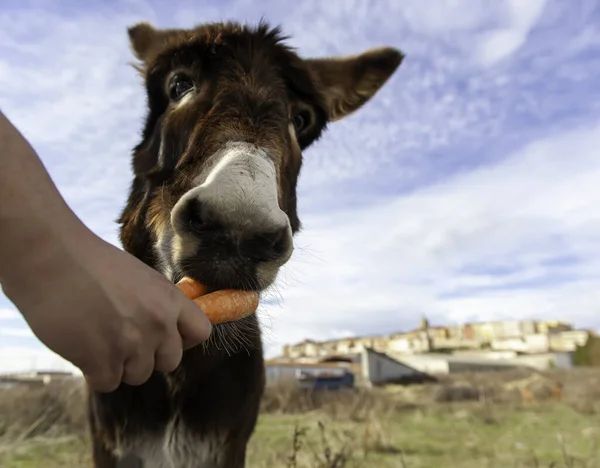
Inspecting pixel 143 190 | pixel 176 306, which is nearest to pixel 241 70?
pixel 143 190

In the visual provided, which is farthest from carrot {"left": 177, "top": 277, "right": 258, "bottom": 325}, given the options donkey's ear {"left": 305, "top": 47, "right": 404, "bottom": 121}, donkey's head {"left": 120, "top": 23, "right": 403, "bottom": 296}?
donkey's ear {"left": 305, "top": 47, "right": 404, "bottom": 121}

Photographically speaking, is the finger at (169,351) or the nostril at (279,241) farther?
the nostril at (279,241)

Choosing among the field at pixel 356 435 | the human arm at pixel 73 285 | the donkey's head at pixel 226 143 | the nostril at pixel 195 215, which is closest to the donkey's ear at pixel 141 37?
the donkey's head at pixel 226 143

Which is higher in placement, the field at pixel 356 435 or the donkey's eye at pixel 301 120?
the donkey's eye at pixel 301 120

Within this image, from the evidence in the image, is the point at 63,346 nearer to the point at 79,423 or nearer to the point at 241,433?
the point at 241,433

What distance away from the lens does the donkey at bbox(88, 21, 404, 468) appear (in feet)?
6.14

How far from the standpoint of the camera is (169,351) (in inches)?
39.7

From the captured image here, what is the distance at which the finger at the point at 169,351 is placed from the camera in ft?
3.29

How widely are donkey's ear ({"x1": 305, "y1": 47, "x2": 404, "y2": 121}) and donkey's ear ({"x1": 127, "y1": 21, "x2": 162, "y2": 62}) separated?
1.33 metres

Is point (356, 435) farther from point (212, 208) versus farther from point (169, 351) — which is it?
point (169, 351)

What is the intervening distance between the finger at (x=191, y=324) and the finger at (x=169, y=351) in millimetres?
32

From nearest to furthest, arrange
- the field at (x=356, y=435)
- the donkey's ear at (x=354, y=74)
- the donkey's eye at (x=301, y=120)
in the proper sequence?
the donkey's eye at (x=301, y=120), the donkey's ear at (x=354, y=74), the field at (x=356, y=435)

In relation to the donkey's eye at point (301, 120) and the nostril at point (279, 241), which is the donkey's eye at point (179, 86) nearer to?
the donkey's eye at point (301, 120)

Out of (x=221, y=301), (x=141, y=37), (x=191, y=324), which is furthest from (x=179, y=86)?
(x=191, y=324)
